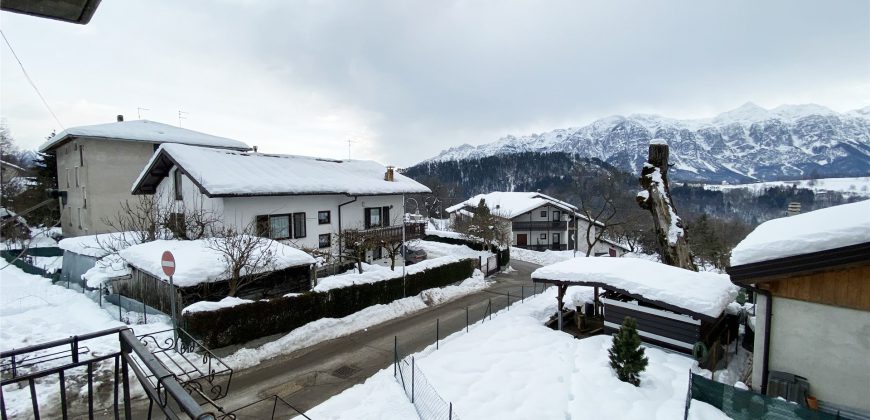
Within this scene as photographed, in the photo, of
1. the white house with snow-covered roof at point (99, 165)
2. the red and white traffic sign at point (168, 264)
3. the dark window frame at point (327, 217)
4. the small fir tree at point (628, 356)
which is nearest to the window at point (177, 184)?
the dark window frame at point (327, 217)

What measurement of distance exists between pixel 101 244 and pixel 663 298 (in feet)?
87.4

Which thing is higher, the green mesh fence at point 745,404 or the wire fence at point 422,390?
the green mesh fence at point 745,404

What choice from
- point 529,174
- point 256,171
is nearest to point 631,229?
point 256,171

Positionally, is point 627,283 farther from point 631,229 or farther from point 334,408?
point 631,229

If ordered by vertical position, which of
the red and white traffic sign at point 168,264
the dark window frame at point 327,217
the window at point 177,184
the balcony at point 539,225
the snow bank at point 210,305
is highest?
the window at point 177,184

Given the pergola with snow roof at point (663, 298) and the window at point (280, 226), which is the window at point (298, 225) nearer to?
the window at point (280, 226)

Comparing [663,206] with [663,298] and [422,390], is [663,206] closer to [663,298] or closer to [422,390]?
[663,298]

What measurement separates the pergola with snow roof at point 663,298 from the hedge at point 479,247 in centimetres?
1876

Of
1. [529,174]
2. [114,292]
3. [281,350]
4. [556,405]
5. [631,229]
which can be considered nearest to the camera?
[556,405]

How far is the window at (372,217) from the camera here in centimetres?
2852

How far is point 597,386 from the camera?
428 inches

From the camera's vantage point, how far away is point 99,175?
100ft

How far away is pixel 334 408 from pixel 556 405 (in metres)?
5.68

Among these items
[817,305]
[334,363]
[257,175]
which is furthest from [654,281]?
[257,175]
